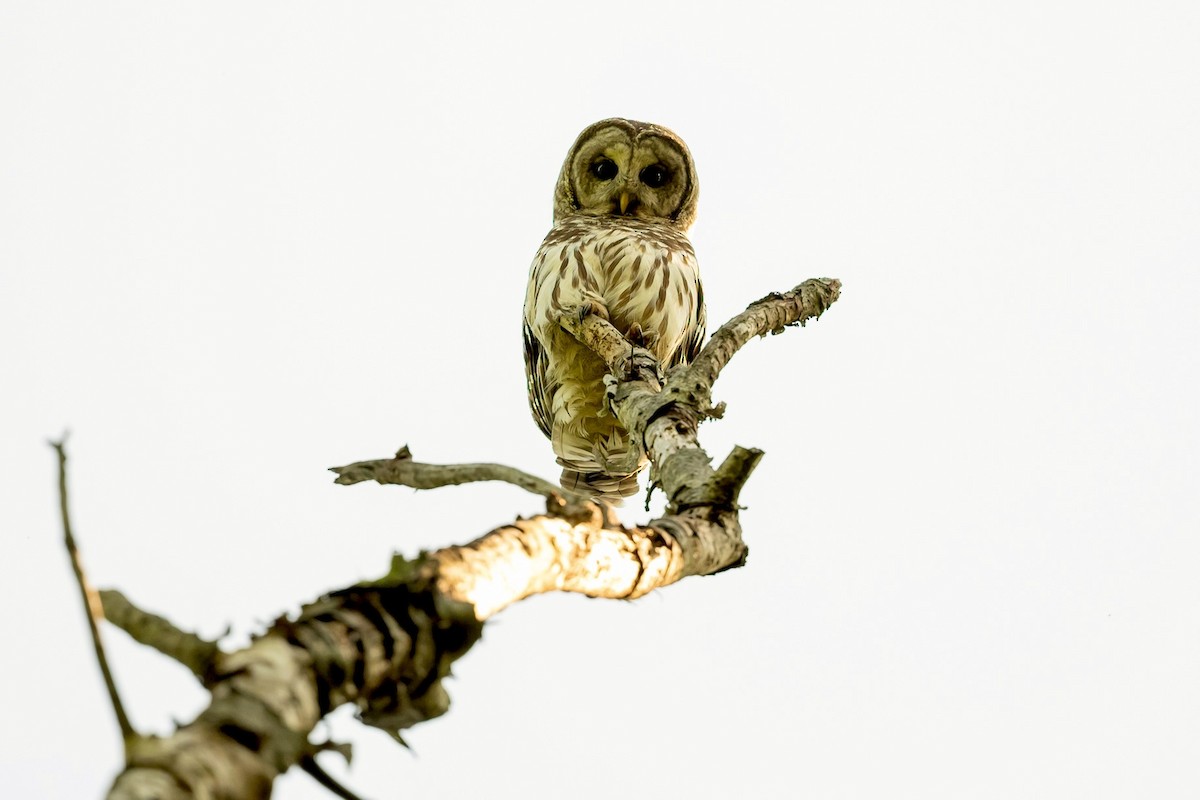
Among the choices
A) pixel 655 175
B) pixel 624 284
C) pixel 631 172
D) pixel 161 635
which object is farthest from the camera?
pixel 655 175

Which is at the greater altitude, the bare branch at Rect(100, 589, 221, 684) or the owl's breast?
the owl's breast

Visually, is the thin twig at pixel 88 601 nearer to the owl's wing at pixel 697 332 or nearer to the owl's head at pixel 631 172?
the owl's wing at pixel 697 332

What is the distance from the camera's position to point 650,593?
196cm

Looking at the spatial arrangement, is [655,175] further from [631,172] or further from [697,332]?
[697,332]

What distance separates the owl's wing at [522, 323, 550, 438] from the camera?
471 centimetres

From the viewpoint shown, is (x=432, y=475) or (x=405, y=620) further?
(x=432, y=475)

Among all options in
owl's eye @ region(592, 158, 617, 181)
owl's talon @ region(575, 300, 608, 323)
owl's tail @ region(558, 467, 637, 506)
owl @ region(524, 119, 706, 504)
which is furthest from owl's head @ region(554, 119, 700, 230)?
owl's tail @ region(558, 467, 637, 506)

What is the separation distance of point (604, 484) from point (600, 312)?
0.96m

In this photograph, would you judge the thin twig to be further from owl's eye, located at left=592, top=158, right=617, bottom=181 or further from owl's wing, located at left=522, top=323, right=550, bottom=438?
owl's eye, located at left=592, top=158, right=617, bottom=181

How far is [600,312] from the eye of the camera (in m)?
4.24

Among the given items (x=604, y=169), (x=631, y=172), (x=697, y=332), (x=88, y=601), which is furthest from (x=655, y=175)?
(x=88, y=601)

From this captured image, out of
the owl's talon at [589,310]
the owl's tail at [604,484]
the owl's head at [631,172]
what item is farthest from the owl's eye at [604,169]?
the owl's tail at [604,484]

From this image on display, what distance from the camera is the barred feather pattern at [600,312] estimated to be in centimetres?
442

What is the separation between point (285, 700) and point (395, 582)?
28 centimetres
